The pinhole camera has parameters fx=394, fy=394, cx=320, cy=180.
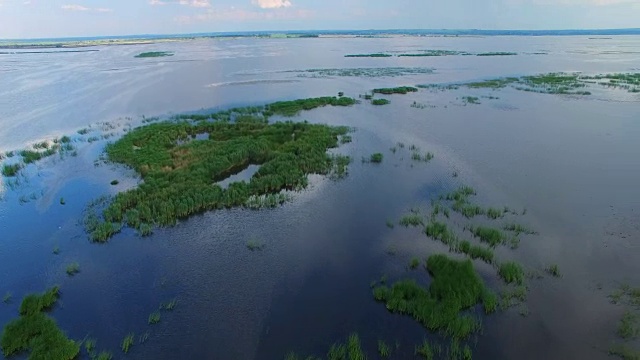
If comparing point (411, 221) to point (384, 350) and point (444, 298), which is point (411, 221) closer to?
point (444, 298)

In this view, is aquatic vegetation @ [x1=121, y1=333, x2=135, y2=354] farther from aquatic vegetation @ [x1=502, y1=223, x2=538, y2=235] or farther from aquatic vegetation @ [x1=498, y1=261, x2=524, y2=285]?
aquatic vegetation @ [x1=502, y1=223, x2=538, y2=235]

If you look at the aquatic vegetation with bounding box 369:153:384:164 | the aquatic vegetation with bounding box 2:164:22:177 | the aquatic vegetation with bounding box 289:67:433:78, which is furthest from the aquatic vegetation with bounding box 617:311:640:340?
the aquatic vegetation with bounding box 289:67:433:78

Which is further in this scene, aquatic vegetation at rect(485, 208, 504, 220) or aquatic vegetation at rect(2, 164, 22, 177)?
aquatic vegetation at rect(2, 164, 22, 177)

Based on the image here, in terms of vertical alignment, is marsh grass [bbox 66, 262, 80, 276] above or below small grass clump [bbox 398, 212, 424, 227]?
below

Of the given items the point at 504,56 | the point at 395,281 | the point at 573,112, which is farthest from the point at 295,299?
the point at 504,56

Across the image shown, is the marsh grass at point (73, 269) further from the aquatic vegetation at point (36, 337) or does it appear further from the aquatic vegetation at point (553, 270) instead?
the aquatic vegetation at point (553, 270)

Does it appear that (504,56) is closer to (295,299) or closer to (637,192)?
(637,192)
